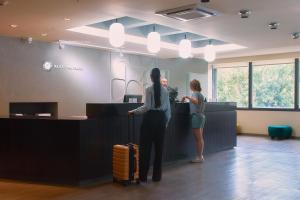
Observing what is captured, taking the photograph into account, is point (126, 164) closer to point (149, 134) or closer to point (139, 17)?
point (149, 134)

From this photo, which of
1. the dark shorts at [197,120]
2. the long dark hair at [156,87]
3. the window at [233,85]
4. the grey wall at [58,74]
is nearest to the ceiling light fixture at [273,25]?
the dark shorts at [197,120]

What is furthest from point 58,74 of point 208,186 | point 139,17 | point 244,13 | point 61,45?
point 208,186

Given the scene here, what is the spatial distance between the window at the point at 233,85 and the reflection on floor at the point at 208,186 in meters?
5.00

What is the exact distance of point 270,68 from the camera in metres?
10.4

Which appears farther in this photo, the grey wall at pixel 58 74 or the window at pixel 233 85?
the window at pixel 233 85

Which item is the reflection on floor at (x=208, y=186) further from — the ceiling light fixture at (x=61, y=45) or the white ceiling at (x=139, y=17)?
the ceiling light fixture at (x=61, y=45)

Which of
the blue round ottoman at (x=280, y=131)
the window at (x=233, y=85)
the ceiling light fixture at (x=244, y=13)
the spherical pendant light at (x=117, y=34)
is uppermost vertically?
the ceiling light fixture at (x=244, y=13)

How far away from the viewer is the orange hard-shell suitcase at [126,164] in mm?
4480

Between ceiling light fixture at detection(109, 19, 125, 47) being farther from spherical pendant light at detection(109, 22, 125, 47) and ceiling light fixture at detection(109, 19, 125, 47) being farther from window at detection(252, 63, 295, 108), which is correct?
window at detection(252, 63, 295, 108)

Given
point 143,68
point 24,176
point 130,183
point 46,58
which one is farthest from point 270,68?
point 24,176

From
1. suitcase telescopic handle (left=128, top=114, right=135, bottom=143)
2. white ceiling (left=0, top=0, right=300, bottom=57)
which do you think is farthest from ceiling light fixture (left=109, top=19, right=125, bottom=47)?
suitcase telescopic handle (left=128, top=114, right=135, bottom=143)

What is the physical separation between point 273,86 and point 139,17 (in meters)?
6.60

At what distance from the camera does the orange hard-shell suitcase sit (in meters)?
4.48

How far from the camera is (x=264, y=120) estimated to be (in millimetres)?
10484
